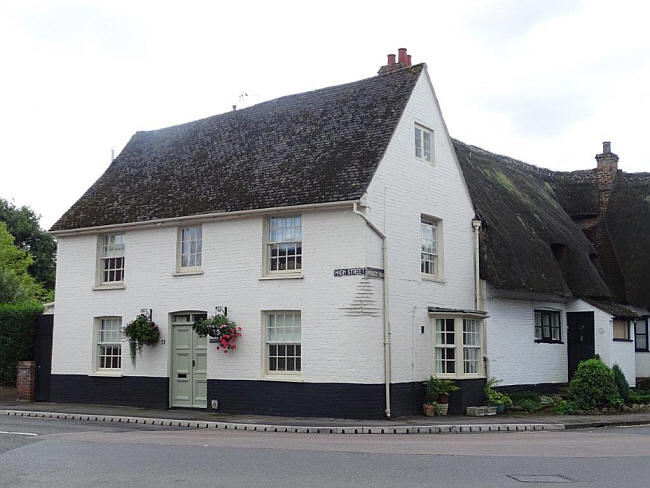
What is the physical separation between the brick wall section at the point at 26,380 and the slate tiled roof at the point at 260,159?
4762 millimetres

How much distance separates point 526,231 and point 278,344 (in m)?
11.1

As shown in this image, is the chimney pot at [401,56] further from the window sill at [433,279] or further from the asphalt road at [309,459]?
the asphalt road at [309,459]

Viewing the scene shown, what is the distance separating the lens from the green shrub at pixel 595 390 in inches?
953

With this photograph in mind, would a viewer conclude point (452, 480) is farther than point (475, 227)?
No

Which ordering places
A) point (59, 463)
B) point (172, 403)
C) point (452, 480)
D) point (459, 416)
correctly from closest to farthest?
point (452, 480) < point (59, 463) < point (459, 416) < point (172, 403)

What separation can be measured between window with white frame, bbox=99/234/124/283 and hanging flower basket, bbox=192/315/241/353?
4605mm

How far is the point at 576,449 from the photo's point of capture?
51.0ft

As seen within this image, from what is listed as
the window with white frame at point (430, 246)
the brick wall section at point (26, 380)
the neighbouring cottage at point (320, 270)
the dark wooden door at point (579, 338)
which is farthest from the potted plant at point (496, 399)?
the brick wall section at point (26, 380)

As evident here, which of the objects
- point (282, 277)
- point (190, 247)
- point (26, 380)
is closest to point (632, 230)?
point (282, 277)

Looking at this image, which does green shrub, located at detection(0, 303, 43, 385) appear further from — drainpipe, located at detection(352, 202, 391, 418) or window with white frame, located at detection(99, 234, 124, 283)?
drainpipe, located at detection(352, 202, 391, 418)

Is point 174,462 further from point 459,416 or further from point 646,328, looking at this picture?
point 646,328

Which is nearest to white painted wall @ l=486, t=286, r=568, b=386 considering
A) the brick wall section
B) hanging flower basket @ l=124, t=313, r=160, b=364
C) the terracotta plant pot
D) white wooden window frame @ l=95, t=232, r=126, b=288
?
the terracotta plant pot

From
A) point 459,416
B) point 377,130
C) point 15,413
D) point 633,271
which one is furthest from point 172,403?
point 633,271

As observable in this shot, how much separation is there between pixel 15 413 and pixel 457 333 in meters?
13.1
